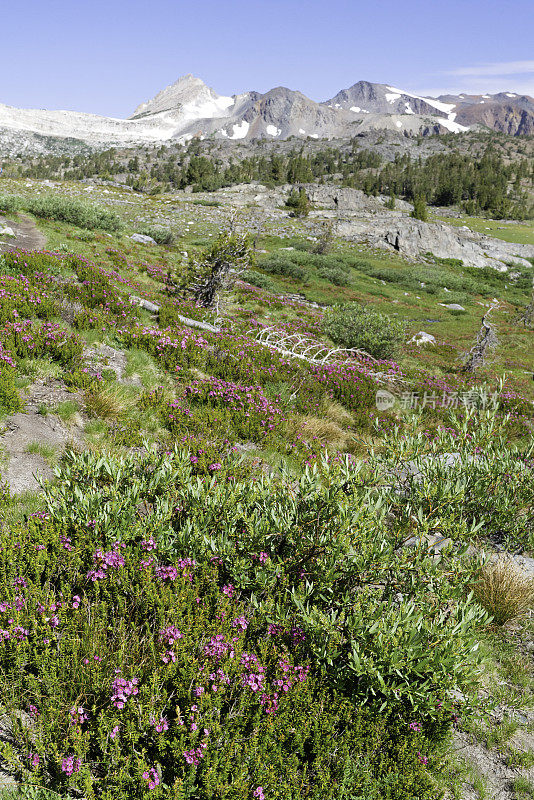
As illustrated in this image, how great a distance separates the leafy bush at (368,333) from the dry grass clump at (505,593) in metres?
12.1

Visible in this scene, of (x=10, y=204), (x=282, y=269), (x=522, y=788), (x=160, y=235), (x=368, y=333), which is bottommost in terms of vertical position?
(x=522, y=788)

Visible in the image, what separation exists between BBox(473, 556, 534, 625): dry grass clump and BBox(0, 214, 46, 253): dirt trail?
14.9 metres

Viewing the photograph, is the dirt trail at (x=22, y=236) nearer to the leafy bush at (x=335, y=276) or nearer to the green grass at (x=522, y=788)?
the green grass at (x=522, y=788)

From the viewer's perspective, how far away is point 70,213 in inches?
912

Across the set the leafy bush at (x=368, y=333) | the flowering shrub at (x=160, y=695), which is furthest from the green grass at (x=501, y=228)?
the flowering shrub at (x=160, y=695)

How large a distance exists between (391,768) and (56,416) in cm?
570

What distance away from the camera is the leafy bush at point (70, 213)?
22.5m

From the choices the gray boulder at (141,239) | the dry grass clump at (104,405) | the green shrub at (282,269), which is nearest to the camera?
the dry grass clump at (104,405)

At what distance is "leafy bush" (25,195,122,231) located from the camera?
22.5m

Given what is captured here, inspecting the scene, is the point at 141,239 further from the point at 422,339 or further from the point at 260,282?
the point at 422,339

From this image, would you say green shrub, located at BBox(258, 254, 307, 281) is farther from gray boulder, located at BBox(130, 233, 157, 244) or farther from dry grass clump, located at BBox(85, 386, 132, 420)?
dry grass clump, located at BBox(85, 386, 132, 420)

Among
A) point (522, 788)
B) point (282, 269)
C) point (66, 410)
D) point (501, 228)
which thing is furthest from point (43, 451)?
point (501, 228)

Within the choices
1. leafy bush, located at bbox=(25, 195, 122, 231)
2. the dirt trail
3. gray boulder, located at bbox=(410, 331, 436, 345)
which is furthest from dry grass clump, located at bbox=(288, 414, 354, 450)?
leafy bush, located at bbox=(25, 195, 122, 231)

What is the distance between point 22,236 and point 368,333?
14.5 m
